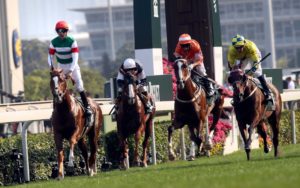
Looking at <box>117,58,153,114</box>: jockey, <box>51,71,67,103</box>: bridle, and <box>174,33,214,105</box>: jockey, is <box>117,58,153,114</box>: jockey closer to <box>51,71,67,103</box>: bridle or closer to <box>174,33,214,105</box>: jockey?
<box>174,33,214,105</box>: jockey

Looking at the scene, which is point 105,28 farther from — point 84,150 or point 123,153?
point 84,150

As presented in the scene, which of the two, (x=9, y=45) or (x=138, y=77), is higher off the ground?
(x=138, y=77)

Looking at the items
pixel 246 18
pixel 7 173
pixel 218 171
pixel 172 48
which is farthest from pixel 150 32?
pixel 246 18

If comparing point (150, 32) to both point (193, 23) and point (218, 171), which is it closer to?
point (193, 23)

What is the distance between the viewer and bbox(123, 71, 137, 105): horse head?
15828 mm

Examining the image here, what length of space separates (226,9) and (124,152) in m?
110

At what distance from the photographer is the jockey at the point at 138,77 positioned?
634 inches

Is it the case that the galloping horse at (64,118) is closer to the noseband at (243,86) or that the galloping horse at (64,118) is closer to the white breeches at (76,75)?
the white breeches at (76,75)

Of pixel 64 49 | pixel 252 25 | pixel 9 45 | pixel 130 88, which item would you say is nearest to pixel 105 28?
pixel 252 25

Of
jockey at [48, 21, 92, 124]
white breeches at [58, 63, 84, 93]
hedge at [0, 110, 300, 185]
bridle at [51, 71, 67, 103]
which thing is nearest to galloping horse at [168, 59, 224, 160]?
hedge at [0, 110, 300, 185]

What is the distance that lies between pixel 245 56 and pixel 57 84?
12.3ft

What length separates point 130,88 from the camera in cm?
1584

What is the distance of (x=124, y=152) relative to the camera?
15688mm

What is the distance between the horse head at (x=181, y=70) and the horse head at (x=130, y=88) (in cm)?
66
